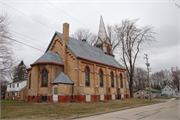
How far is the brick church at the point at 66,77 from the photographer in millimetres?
20641

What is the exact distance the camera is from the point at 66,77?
22.4m

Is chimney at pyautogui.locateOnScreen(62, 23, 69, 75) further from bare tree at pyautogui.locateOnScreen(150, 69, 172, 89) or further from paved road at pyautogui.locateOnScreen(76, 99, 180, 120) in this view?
bare tree at pyautogui.locateOnScreen(150, 69, 172, 89)

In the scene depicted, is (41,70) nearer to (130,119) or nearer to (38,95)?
(38,95)

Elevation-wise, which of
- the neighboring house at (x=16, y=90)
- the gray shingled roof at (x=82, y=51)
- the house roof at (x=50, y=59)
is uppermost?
the gray shingled roof at (x=82, y=51)

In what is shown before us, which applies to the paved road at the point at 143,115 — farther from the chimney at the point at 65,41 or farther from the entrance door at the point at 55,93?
the chimney at the point at 65,41

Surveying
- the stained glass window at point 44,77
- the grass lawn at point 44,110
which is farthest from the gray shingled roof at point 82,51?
the grass lawn at point 44,110

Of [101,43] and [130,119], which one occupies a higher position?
[101,43]

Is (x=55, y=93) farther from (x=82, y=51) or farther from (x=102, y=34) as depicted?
(x=102, y=34)

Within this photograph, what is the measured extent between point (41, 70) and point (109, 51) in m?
21.6

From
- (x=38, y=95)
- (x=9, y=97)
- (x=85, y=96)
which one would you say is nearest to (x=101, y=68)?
(x=85, y=96)

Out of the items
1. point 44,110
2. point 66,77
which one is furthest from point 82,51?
point 44,110

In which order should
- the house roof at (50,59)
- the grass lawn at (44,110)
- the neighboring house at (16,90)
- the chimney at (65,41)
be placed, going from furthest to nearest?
the neighboring house at (16,90) < the chimney at (65,41) < the house roof at (50,59) < the grass lawn at (44,110)

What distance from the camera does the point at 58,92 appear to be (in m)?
20.0

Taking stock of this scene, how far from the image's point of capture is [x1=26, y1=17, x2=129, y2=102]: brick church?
67.7 feet
